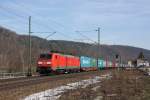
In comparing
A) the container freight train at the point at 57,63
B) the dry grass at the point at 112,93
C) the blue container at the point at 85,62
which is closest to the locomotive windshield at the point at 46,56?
the container freight train at the point at 57,63

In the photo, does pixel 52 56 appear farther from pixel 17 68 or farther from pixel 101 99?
pixel 101 99

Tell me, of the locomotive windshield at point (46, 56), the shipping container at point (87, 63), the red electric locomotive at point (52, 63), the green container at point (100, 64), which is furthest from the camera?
the green container at point (100, 64)

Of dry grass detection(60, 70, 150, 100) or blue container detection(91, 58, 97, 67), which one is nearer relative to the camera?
dry grass detection(60, 70, 150, 100)

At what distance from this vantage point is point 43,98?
22734mm

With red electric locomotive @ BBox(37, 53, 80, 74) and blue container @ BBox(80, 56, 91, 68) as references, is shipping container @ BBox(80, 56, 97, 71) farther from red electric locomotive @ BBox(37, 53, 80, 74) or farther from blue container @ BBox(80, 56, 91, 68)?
red electric locomotive @ BBox(37, 53, 80, 74)

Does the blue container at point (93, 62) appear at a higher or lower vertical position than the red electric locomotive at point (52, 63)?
higher

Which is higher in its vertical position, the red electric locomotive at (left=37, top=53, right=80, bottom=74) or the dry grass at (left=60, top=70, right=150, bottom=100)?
the red electric locomotive at (left=37, top=53, right=80, bottom=74)

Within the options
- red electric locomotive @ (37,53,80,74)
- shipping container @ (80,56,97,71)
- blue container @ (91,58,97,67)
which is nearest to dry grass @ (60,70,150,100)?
red electric locomotive @ (37,53,80,74)

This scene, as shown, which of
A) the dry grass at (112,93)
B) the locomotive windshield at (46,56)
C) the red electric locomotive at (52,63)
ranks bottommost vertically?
the dry grass at (112,93)

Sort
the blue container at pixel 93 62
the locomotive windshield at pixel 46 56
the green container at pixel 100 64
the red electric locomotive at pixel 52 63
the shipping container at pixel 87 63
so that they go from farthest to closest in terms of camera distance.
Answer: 1. the green container at pixel 100 64
2. the blue container at pixel 93 62
3. the shipping container at pixel 87 63
4. the locomotive windshield at pixel 46 56
5. the red electric locomotive at pixel 52 63

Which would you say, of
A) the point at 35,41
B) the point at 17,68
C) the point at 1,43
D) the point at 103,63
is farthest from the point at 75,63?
the point at 35,41

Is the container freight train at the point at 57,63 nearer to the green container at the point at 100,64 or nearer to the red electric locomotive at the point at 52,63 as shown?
the red electric locomotive at the point at 52,63

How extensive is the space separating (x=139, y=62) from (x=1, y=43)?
46291mm

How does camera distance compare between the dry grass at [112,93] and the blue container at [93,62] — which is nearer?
the dry grass at [112,93]
